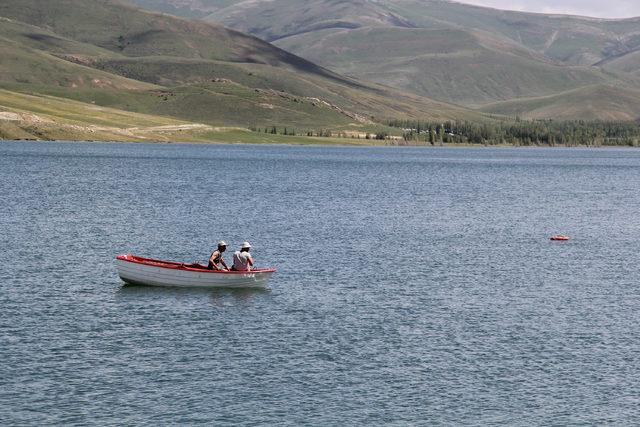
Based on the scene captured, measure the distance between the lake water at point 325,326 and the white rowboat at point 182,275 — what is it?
105cm

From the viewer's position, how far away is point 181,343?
5747cm

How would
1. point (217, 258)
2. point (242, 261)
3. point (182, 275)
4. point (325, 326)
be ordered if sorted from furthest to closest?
1. point (217, 258)
2. point (242, 261)
3. point (182, 275)
4. point (325, 326)

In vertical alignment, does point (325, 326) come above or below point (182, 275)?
below

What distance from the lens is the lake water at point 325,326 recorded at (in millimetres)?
47125

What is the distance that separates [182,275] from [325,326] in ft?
50.7

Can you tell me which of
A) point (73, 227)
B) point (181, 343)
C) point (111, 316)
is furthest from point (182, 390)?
point (73, 227)

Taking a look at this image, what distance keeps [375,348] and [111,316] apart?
17459 millimetres

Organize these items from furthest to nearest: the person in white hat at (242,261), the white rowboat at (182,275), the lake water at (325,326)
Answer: the person in white hat at (242,261) < the white rowboat at (182,275) < the lake water at (325,326)

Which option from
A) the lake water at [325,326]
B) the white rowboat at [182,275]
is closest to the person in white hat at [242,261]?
the white rowboat at [182,275]

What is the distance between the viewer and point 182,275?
241 feet

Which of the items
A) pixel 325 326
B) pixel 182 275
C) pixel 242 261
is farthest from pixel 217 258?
pixel 325 326

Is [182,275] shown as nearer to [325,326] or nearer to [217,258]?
[217,258]

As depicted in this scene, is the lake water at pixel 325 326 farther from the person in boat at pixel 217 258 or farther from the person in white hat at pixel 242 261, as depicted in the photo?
the person in boat at pixel 217 258

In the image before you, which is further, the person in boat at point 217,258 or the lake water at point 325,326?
the person in boat at point 217,258
